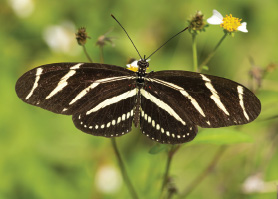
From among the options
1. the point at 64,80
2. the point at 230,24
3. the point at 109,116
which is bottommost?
the point at 109,116

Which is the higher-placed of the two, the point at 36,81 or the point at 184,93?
the point at 184,93

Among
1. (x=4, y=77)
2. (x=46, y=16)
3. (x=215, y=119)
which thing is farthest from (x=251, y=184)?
(x=46, y=16)

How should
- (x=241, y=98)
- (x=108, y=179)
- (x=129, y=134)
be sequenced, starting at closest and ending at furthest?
1. (x=241, y=98)
2. (x=108, y=179)
3. (x=129, y=134)

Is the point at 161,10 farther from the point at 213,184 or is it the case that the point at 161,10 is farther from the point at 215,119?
the point at 215,119

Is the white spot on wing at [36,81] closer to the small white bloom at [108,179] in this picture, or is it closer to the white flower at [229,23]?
the white flower at [229,23]

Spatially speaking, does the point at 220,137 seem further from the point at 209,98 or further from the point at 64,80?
the point at 64,80

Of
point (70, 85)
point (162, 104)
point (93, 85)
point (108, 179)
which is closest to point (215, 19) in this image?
point (162, 104)
